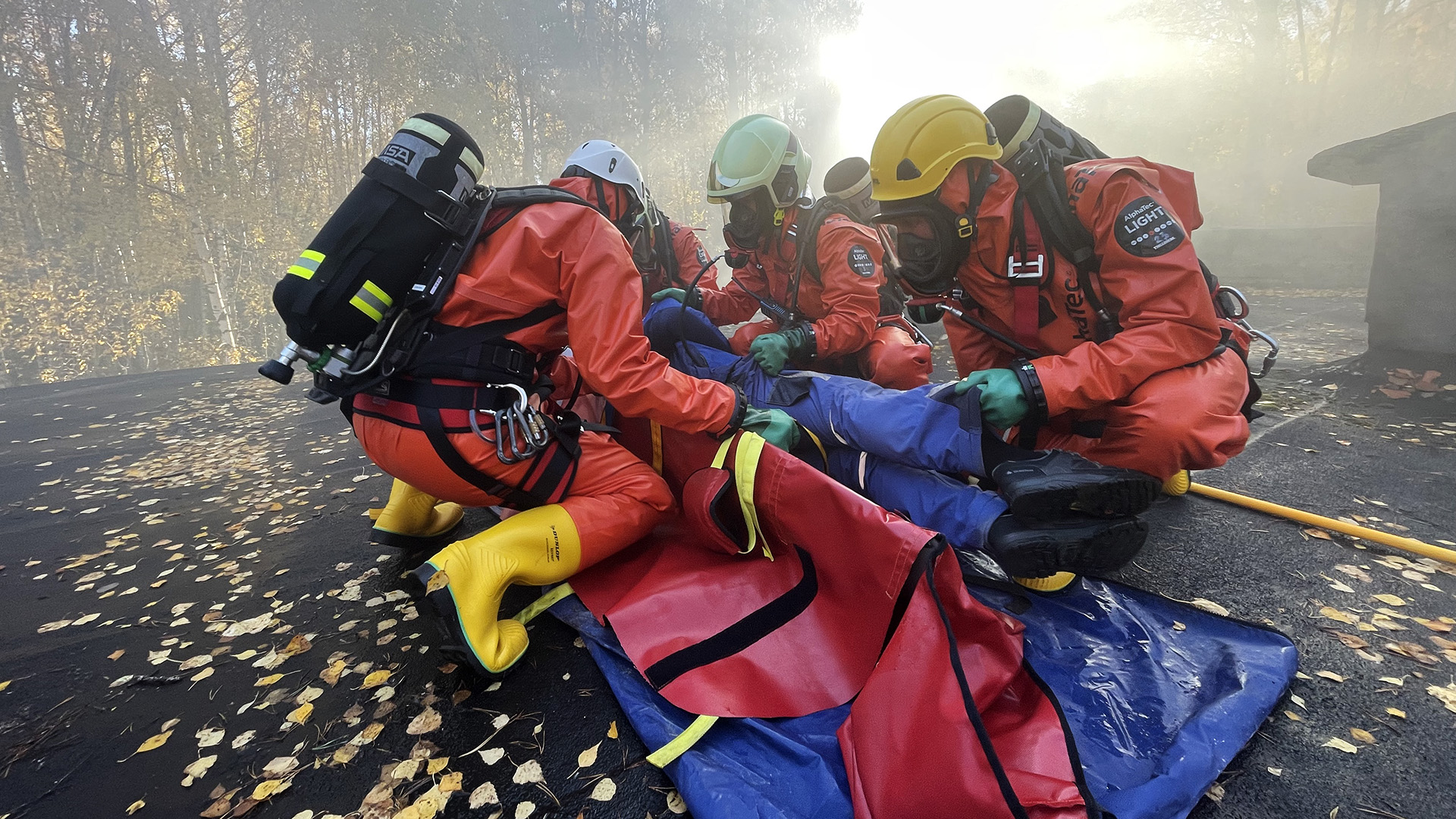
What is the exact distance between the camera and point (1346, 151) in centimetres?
602

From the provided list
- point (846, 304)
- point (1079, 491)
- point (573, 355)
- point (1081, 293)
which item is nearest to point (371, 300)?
point (573, 355)

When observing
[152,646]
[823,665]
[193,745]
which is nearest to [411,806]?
[193,745]

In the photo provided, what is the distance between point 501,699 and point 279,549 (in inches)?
87.2

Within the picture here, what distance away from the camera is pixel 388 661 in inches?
91.5

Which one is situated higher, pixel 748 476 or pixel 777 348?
pixel 777 348

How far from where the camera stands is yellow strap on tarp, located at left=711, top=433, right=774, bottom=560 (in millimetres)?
2178

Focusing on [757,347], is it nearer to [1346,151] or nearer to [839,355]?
[839,355]

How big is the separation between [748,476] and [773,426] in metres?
0.56

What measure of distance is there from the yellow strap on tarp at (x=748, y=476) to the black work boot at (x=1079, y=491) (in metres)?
0.89

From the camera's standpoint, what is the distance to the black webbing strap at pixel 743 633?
1.97 m

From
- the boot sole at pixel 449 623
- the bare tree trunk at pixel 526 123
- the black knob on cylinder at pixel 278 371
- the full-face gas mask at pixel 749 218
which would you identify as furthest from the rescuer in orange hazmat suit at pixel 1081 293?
the bare tree trunk at pixel 526 123

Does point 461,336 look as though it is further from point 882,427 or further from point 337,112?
point 337,112

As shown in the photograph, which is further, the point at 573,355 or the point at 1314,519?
the point at 1314,519

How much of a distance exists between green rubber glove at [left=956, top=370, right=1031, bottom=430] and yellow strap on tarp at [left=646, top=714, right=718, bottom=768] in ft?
5.23
